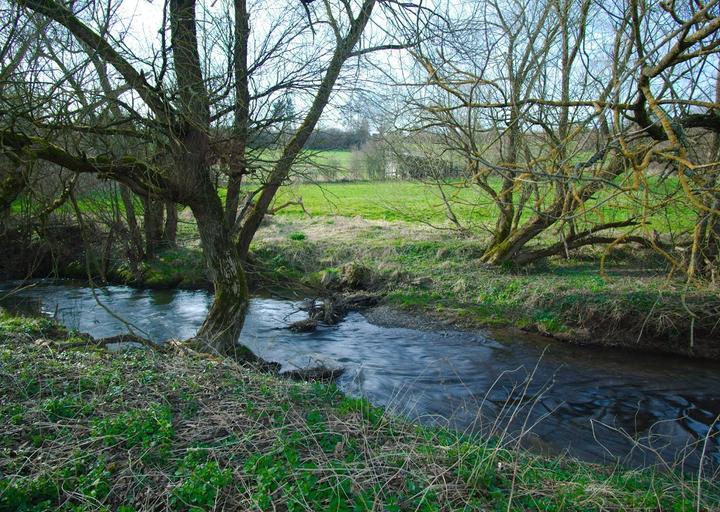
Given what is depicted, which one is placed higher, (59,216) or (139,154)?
(139,154)

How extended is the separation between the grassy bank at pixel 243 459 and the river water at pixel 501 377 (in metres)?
0.96

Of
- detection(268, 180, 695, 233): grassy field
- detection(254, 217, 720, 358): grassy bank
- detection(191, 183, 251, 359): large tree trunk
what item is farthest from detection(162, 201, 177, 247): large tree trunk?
detection(191, 183, 251, 359): large tree trunk

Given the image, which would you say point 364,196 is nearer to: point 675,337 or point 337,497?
point 675,337

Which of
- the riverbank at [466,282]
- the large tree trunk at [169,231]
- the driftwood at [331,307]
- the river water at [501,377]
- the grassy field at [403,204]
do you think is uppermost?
the grassy field at [403,204]

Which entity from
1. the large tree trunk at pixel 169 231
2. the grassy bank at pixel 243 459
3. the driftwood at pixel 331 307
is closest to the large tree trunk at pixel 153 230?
the large tree trunk at pixel 169 231

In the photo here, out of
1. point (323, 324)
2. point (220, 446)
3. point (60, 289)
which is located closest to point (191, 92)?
point (220, 446)

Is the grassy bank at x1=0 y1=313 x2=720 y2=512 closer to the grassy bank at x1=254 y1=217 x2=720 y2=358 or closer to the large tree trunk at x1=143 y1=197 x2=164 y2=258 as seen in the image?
the grassy bank at x1=254 y1=217 x2=720 y2=358

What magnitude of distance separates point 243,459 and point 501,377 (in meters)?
6.06

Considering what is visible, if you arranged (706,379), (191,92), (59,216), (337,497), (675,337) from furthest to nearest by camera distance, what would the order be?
(59,216) → (675,337) → (706,379) → (191,92) → (337,497)

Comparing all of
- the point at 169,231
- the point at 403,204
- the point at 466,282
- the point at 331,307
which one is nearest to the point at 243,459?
the point at 331,307

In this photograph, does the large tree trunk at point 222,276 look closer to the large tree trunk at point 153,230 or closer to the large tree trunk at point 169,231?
the large tree trunk at point 153,230

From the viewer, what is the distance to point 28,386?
5.03 metres

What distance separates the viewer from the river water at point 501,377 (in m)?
6.86

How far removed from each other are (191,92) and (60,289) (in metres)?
10.4
